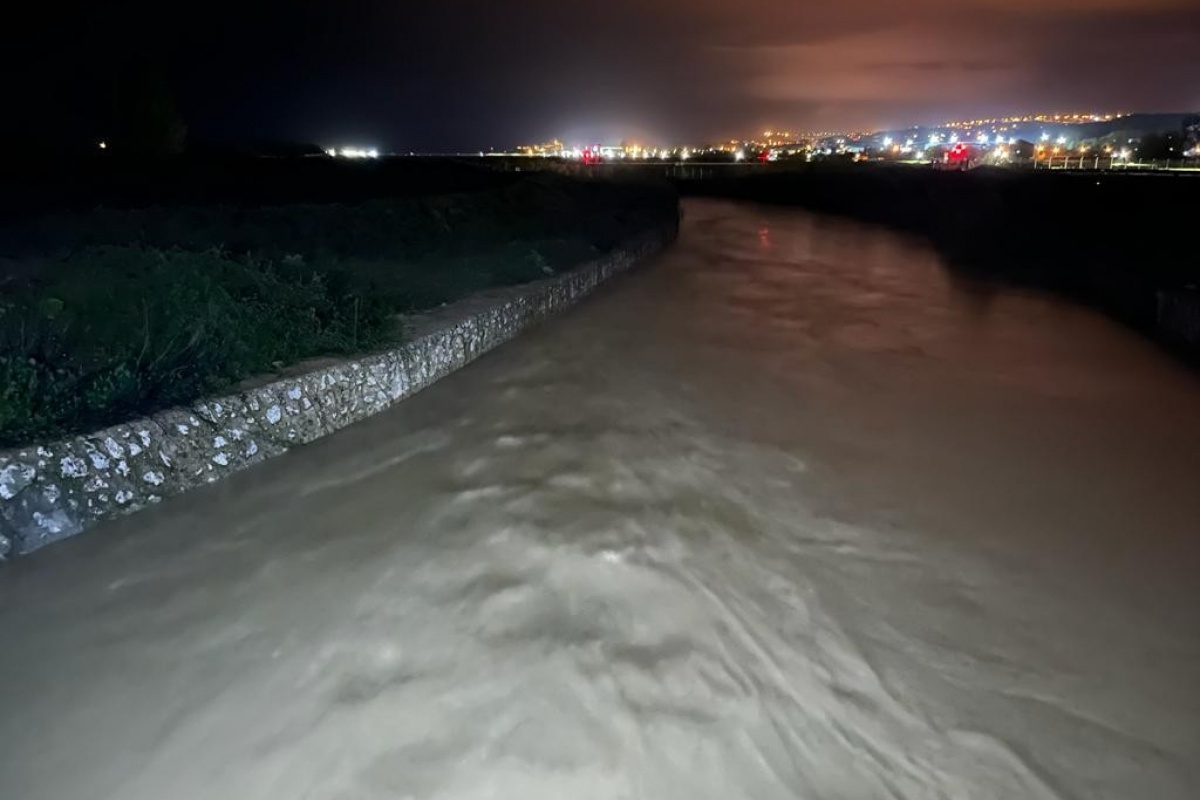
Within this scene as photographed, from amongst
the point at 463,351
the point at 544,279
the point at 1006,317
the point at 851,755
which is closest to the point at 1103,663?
the point at 851,755

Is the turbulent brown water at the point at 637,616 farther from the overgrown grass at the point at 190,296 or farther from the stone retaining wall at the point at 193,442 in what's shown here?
the overgrown grass at the point at 190,296

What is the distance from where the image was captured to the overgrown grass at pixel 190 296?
528 cm

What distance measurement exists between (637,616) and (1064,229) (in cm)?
2482

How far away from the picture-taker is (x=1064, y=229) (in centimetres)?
2347

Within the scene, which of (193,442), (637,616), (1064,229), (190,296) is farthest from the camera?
(1064,229)

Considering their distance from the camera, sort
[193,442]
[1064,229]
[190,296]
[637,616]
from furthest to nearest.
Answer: [1064,229] < [190,296] < [193,442] < [637,616]

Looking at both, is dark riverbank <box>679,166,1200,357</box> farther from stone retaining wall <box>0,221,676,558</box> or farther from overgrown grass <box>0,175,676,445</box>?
overgrown grass <box>0,175,676,445</box>

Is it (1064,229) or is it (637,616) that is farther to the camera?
(1064,229)

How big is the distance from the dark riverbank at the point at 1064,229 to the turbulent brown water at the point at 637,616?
7866 mm

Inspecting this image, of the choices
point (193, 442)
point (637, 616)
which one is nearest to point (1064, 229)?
point (637, 616)

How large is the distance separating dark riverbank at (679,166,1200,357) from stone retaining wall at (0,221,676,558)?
37.4 feet

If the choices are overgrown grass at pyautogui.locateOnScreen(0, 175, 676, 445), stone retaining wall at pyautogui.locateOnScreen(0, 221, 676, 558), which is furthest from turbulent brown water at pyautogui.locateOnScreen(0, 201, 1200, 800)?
overgrown grass at pyautogui.locateOnScreen(0, 175, 676, 445)

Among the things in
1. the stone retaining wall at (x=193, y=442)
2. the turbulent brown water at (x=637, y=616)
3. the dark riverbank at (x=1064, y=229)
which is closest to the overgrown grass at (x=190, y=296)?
the stone retaining wall at (x=193, y=442)

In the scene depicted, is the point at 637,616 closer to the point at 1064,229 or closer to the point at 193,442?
the point at 193,442
